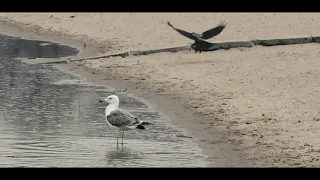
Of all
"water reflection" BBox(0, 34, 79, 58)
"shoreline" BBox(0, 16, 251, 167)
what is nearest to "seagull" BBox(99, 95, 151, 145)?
"shoreline" BBox(0, 16, 251, 167)

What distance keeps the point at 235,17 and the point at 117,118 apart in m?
15.6

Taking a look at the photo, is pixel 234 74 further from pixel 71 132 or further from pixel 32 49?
pixel 32 49

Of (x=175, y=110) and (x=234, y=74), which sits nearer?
(x=175, y=110)

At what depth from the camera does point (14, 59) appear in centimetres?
1925

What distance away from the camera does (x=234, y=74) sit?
614 inches

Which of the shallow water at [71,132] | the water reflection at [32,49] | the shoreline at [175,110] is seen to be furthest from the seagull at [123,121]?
the water reflection at [32,49]

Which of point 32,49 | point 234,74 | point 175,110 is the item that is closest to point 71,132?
point 175,110

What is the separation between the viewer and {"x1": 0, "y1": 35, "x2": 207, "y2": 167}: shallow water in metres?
8.98

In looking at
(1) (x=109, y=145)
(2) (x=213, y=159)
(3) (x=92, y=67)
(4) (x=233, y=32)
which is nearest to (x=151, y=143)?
(1) (x=109, y=145)

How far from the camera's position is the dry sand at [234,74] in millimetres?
10141

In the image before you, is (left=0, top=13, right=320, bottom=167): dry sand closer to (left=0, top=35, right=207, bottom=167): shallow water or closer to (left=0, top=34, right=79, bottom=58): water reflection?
(left=0, top=35, right=207, bottom=167): shallow water

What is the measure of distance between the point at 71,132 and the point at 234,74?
5703mm

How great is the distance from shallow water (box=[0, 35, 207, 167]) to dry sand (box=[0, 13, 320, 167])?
0.65 metres
